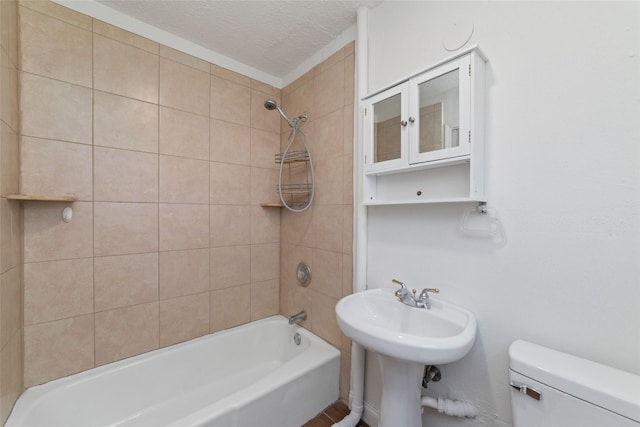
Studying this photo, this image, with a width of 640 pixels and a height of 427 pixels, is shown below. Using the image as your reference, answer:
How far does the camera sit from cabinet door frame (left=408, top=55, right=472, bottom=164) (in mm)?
962

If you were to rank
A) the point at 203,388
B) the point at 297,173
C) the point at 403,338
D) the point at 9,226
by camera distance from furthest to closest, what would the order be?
the point at 297,173
the point at 203,388
the point at 9,226
the point at 403,338

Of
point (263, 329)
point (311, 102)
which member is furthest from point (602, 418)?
point (311, 102)

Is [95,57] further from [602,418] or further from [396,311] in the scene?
[602,418]

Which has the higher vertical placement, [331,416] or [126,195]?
[126,195]

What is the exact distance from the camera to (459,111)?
986mm

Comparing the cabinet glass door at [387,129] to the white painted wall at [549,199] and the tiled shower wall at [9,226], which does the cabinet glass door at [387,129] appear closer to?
the white painted wall at [549,199]

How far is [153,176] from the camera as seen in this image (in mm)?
1582

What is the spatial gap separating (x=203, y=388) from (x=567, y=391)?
186cm

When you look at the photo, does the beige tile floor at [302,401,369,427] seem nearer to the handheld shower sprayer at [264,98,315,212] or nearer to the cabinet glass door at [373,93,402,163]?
the handheld shower sprayer at [264,98,315,212]

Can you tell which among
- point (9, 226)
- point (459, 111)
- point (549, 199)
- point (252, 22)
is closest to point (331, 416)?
point (549, 199)

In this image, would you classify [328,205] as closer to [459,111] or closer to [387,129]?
[387,129]

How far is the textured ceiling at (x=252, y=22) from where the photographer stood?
1389mm

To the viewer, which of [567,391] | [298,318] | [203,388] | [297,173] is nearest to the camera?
[567,391]

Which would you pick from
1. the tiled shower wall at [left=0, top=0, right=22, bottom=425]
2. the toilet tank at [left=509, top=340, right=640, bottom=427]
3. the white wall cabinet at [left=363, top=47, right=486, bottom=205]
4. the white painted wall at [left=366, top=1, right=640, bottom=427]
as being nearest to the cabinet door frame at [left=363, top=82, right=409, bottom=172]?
the white wall cabinet at [left=363, top=47, right=486, bottom=205]
